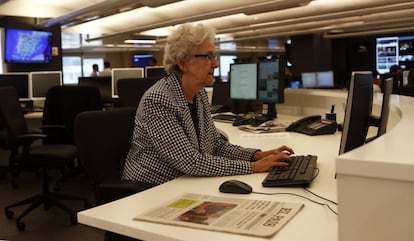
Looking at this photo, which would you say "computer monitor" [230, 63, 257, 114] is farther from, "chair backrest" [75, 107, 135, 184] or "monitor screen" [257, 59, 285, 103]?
"chair backrest" [75, 107, 135, 184]

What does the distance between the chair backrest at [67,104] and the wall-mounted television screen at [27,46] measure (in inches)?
139

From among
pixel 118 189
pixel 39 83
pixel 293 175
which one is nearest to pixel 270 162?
pixel 293 175

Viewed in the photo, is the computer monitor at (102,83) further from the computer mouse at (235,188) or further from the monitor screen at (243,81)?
the computer mouse at (235,188)

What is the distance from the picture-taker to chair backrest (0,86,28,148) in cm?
443

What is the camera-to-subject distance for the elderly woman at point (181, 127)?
198 cm

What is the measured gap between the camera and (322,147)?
2.62 metres

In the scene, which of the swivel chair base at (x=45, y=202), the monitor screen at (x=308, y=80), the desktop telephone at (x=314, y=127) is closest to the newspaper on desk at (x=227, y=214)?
the desktop telephone at (x=314, y=127)

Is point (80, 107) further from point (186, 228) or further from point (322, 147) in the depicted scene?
point (186, 228)

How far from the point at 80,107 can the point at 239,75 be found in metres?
1.67

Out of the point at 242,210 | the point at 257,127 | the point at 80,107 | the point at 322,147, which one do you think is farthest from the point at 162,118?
the point at 80,107

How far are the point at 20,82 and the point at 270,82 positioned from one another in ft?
13.0

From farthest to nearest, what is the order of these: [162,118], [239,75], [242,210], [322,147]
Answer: [239,75] → [322,147] → [162,118] → [242,210]

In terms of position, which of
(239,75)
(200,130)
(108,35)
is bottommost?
(200,130)

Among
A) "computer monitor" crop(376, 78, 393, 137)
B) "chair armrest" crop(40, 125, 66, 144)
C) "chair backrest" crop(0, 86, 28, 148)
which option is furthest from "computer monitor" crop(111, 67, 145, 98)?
"computer monitor" crop(376, 78, 393, 137)
